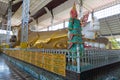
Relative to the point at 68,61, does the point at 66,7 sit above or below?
above

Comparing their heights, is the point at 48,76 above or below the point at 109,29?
below

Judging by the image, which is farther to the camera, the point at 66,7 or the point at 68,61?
the point at 66,7

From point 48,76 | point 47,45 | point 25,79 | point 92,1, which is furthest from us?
point 92,1

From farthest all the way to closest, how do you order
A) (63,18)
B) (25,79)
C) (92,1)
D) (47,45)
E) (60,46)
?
(63,18)
(92,1)
(47,45)
(60,46)
(25,79)

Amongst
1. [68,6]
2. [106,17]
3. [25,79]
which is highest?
[68,6]

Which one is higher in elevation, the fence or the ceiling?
the ceiling

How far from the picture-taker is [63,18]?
1709 centimetres

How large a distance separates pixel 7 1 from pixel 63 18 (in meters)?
7.30

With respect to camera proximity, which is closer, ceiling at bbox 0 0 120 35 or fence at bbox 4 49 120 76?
fence at bbox 4 49 120 76

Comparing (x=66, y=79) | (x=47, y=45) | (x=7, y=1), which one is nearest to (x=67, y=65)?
(x=66, y=79)

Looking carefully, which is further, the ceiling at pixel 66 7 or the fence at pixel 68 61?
the ceiling at pixel 66 7

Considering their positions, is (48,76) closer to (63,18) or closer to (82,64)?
(82,64)

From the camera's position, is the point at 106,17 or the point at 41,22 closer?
the point at 106,17

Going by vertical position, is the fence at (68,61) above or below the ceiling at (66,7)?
below
